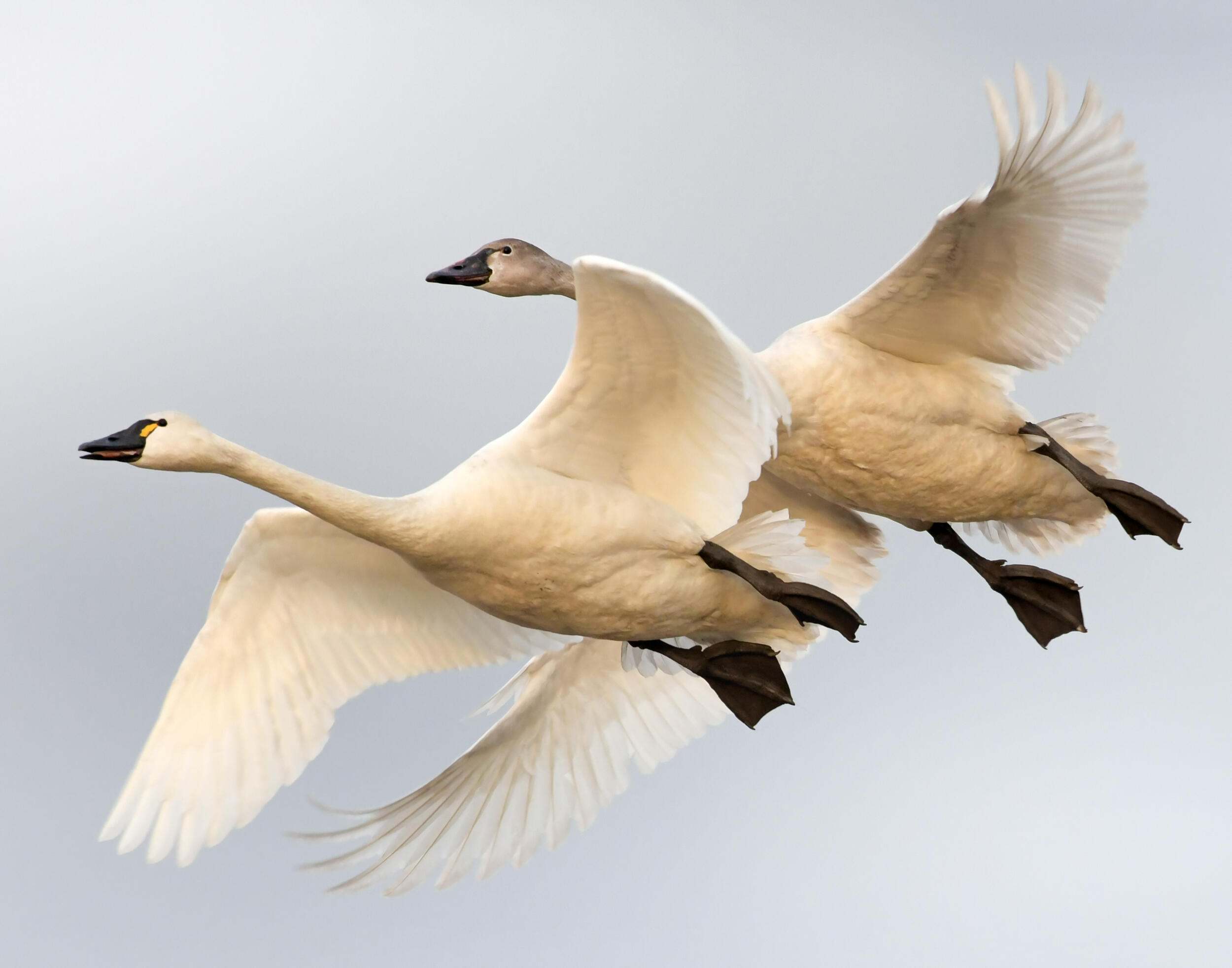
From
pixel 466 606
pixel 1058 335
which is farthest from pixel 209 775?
pixel 1058 335

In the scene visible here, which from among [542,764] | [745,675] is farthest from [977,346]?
[542,764]

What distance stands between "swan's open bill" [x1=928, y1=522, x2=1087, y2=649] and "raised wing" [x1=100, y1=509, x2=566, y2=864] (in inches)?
156

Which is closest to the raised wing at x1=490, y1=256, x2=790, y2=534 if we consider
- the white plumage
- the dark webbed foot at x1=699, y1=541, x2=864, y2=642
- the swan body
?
the dark webbed foot at x1=699, y1=541, x2=864, y2=642

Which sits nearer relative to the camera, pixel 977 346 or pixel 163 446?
pixel 163 446

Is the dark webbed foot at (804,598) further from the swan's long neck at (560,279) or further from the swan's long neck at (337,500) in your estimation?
the swan's long neck at (560,279)

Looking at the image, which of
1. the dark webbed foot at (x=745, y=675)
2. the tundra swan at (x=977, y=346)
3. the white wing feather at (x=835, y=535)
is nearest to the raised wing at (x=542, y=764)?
the white wing feather at (x=835, y=535)

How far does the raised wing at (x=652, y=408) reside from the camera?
1251cm

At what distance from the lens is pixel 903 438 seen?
14.9m

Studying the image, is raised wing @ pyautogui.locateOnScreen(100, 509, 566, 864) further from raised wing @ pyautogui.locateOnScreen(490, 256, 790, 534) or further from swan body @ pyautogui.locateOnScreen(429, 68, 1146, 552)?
swan body @ pyautogui.locateOnScreen(429, 68, 1146, 552)

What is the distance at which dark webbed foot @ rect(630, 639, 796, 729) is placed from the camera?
47.5 ft

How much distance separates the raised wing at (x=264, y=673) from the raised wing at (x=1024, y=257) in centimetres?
333

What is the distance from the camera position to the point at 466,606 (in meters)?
14.8

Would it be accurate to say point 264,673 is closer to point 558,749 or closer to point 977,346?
point 558,749

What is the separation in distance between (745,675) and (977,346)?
2647 mm
